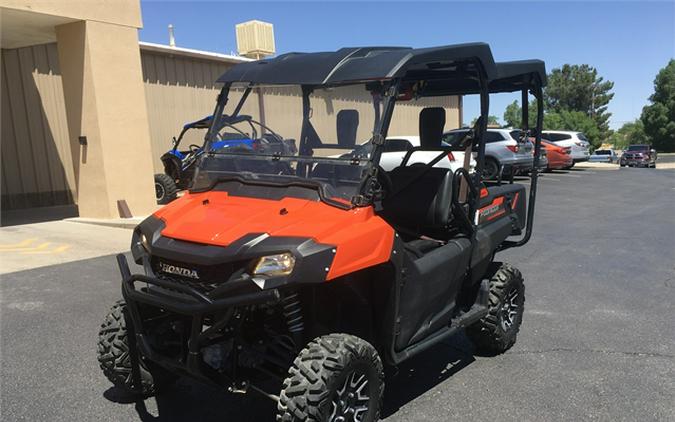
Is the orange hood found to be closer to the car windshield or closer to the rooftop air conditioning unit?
the car windshield

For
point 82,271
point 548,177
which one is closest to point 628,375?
point 82,271

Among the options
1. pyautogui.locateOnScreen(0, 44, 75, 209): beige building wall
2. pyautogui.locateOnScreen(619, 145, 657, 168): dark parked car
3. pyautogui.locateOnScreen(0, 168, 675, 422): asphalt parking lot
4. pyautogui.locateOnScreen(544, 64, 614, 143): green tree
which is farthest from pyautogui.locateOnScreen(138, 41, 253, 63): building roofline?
pyautogui.locateOnScreen(544, 64, 614, 143): green tree

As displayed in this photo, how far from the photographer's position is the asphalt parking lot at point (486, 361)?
3.44 metres

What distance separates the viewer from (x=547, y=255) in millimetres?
7777

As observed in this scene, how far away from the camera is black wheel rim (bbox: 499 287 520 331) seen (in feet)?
14.2

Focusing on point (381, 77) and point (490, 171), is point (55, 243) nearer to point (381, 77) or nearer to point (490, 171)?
point (381, 77)

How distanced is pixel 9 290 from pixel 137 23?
19.8 ft

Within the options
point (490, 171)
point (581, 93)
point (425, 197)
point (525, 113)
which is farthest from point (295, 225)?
point (581, 93)

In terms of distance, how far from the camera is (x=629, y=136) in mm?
78938

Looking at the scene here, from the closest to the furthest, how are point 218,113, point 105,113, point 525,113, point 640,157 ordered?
point 218,113, point 525,113, point 105,113, point 640,157

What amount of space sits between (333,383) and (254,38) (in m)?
16.6

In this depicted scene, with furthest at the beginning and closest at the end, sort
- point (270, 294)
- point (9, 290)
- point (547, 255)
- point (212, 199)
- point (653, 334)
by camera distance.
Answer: point (547, 255) → point (9, 290) → point (653, 334) → point (212, 199) → point (270, 294)

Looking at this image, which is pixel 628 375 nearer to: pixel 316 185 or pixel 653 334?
pixel 653 334

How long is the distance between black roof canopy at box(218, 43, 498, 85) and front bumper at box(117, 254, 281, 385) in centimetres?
139
